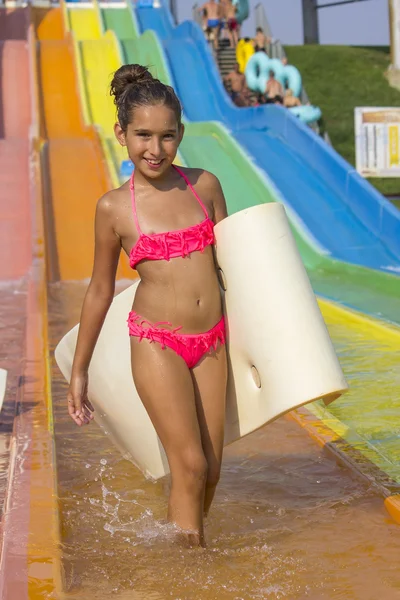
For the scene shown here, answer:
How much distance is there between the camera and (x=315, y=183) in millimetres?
12008

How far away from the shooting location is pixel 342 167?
1180 centimetres

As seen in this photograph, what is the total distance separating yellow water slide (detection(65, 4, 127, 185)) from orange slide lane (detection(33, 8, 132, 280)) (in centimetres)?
20

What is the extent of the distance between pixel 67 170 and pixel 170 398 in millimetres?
9592

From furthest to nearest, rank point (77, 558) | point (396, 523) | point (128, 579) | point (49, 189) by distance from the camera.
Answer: point (49, 189) < point (396, 523) < point (77, 558) < point (128, 579)

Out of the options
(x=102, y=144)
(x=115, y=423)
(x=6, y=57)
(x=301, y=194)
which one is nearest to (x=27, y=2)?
(x=6, y=57)

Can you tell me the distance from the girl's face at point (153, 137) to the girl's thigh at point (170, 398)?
0.56 meters

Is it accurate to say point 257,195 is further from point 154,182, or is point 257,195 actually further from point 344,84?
point 344,84

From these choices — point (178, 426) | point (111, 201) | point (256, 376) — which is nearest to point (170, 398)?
point (178, 426)

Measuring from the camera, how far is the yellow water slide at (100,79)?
43.0 ft

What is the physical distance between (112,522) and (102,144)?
385 inches

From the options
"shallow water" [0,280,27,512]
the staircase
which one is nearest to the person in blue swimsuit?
the staircase

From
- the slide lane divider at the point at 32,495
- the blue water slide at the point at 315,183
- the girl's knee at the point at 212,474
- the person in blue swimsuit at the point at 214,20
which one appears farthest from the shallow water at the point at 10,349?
the person in blue swimsuit at the point at 214,20

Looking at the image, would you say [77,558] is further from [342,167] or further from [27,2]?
[27,2]

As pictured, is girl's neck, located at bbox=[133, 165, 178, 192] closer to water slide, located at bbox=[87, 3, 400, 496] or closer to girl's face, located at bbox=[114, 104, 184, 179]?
girl's face, located at bbox=[114, 104, 184, 179]
